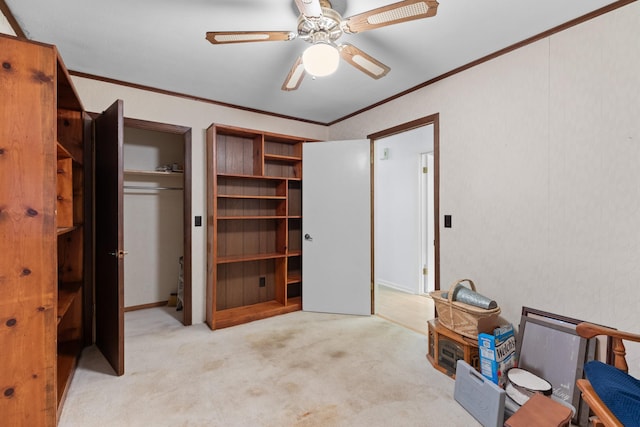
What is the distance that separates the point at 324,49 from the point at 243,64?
116 cm

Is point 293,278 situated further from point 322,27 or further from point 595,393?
point 595,393

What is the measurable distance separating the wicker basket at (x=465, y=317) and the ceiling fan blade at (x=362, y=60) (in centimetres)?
156

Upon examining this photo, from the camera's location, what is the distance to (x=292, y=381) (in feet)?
6.93

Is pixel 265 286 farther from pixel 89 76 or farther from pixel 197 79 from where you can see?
pixel 89 76

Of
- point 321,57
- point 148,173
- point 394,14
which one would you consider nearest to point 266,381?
point 321,57

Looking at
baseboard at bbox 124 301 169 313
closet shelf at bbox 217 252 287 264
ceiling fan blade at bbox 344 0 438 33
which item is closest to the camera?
ceiling fan blade at bbox 344 0 438 33

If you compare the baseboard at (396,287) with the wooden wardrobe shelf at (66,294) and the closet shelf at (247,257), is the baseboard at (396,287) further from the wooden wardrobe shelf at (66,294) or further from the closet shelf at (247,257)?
the wooden wardrobe shelf at (66,294)

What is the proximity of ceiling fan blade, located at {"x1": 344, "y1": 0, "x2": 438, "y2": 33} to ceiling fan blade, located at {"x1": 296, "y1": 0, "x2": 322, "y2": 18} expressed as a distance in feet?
0.60

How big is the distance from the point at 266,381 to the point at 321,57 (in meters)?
2.10

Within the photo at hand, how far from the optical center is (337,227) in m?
3.54

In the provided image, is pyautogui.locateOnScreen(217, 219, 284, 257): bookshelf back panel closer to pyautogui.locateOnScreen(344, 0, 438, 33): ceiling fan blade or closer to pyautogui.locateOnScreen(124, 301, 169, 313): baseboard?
pyautogui.locateOnScreen(124, 301, 169, 313): baseboard

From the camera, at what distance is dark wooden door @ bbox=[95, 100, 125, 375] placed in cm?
219

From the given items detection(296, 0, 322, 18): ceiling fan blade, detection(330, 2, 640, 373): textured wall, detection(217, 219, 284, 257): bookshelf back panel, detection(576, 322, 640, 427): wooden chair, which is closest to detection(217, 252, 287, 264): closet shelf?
detection(217, 219, 284, 257): bookshelf back panel

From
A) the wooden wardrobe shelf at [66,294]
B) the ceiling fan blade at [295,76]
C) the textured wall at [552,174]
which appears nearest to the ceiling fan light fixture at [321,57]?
the ceiling fan blade at [295,76]
